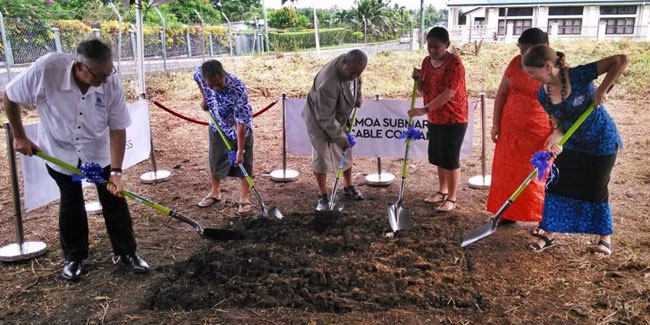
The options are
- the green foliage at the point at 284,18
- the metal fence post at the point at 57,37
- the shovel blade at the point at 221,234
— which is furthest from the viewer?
the green foliage at the point at 284,18

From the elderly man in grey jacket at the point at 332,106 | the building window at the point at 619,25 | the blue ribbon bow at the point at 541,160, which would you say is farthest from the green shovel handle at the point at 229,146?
the building window at the point at 619,25

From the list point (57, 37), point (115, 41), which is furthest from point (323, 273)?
point (115, 41)

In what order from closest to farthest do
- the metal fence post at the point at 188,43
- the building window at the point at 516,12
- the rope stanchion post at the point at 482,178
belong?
the rope stanchion post at the point at 482,178, the metal fence post at the point at 188,43, the building window at the point at 516,12

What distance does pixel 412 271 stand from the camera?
3115mm

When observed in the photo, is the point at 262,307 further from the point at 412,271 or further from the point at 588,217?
the point at 588,217

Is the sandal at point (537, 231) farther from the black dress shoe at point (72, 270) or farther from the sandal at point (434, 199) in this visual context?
the black dress shoe at point (72, 270)

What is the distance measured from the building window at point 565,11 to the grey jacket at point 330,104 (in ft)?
94.4

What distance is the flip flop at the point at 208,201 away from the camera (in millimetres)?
4570

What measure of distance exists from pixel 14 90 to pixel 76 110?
1.07 ft

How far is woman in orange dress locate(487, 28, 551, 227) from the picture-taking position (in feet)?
11.1

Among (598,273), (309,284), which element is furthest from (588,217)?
(309,284)

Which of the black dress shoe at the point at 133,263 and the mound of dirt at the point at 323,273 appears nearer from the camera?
the mound of dirt at the point at 323,273

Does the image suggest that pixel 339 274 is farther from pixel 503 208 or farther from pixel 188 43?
pixel 188 43

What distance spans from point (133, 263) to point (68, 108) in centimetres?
114
